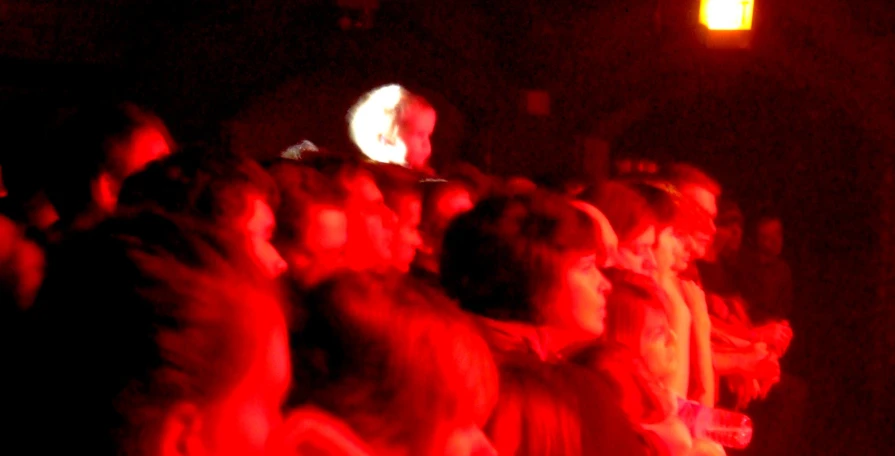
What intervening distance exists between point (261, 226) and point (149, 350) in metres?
1.14

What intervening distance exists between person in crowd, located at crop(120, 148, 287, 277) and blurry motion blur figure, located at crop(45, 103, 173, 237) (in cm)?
33

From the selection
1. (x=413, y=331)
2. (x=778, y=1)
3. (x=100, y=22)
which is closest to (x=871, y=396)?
(x=778, y=1)

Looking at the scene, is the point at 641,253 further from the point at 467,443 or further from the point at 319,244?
the point at 467,443

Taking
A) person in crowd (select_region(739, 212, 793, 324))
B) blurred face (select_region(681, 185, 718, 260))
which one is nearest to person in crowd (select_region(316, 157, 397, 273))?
blurred face (select_region(681, 185, 718, 260))

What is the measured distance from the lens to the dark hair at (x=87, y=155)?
3205 mm

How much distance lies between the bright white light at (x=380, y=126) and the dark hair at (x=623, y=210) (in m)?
1.10

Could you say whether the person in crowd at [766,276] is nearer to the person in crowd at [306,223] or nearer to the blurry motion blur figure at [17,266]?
the person in crowd at [306,223]

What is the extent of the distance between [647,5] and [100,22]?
4.70 meters

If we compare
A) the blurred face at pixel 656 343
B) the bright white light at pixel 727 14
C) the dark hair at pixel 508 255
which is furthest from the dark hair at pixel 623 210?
the bright white light at pixel 727 14

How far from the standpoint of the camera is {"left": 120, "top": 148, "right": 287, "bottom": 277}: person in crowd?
2773mm

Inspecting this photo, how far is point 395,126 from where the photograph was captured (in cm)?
486

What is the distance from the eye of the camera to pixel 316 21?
8953mm

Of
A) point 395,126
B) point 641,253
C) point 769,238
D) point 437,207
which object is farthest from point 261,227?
point 769,238

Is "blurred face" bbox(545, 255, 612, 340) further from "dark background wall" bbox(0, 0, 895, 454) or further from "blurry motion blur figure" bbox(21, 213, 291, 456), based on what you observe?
"dark background wall" bbox(0, 0, 895, 454)
